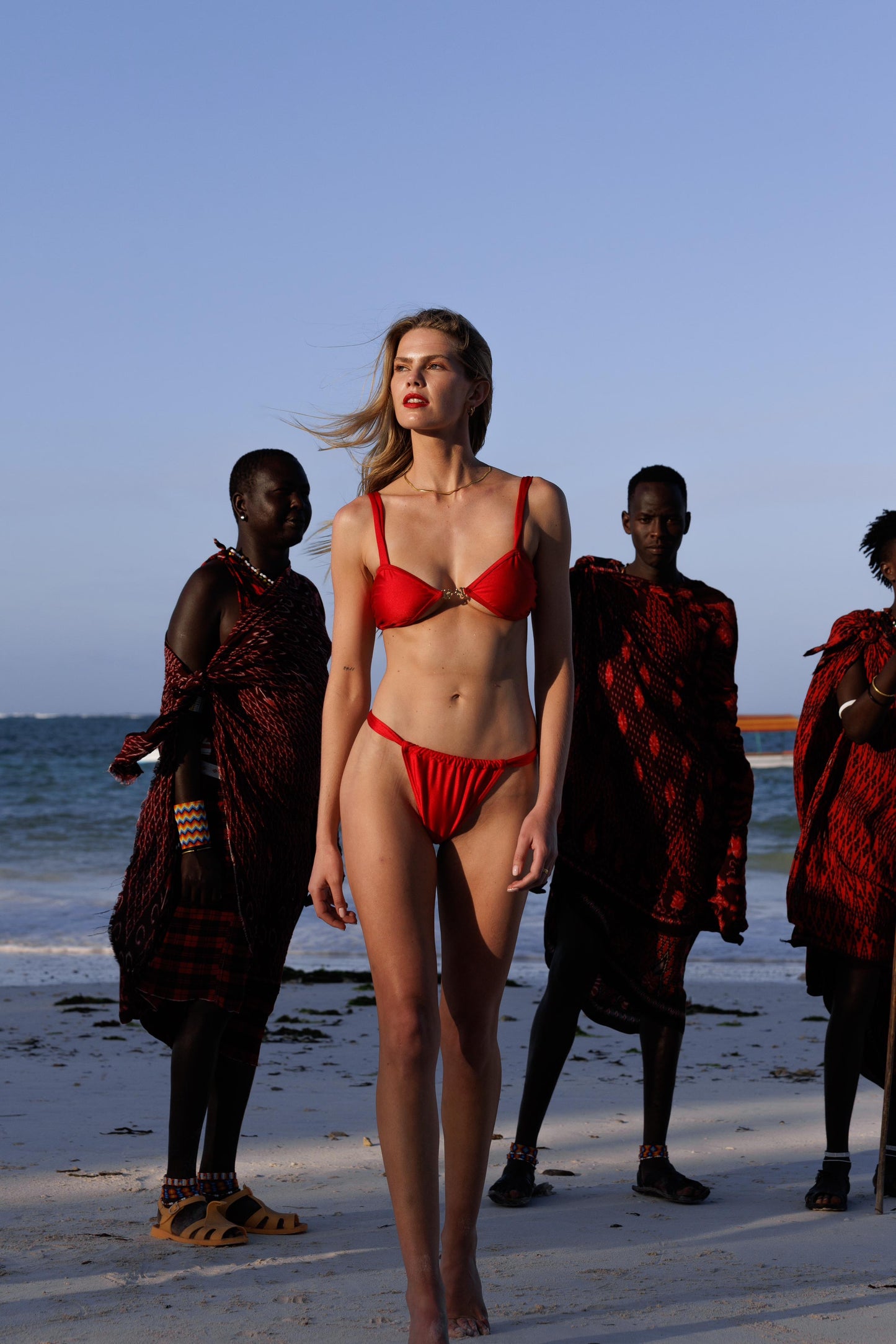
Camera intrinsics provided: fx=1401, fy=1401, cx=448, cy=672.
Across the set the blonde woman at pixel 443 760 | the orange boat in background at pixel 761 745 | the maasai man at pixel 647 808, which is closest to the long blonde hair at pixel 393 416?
the blonde woman at pixel 443 760

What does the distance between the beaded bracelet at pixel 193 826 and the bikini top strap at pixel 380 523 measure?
115cm

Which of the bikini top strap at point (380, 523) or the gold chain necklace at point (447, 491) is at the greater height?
the gold chain necklace at point (447, 491)

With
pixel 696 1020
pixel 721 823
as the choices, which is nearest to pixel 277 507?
pixel 721 823

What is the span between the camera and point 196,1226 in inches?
135

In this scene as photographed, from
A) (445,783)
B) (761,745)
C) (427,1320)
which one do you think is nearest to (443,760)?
(445,783)

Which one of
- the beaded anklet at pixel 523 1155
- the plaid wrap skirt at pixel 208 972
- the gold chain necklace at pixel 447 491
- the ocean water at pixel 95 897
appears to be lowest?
the ocean water at pixel 95 897

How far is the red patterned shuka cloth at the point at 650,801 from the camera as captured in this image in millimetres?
4184

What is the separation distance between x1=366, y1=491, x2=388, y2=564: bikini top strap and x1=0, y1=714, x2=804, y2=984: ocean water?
1909 millimetres

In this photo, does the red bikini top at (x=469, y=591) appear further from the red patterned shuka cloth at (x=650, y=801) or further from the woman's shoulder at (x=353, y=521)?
the red patterned shuka cloth at (x=650, y=801)

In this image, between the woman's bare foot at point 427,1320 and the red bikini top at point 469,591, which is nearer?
the woman's bare foot at point 427,1320

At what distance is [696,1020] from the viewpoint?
24.0 ft

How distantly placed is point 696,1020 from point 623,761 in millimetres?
3542

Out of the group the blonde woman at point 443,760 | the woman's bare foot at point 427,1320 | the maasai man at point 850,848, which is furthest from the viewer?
the maasai man at point 850,848

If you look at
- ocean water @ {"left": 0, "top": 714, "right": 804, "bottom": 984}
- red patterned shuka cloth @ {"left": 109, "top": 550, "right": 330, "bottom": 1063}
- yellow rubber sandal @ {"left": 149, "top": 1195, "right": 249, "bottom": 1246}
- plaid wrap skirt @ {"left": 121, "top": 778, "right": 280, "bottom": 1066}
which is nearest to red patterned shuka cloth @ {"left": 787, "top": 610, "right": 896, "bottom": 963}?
red patterned shuka cloth @ {"left": 109, "top": 550, "right": 330, "bottom": 1063}
